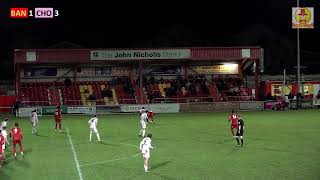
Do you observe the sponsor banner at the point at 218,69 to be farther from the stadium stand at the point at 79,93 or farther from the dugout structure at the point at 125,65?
the stadium stand at the point at 79,93

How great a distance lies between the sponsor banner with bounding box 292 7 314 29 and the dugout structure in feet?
29.8

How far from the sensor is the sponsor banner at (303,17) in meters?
59.0

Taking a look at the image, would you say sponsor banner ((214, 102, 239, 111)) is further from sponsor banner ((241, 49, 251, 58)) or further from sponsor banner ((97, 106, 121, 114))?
sponsor banner ((97, 106, 121, 114))

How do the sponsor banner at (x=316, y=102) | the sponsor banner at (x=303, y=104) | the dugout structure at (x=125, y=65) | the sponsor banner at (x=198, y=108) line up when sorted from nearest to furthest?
the sponsor banner at (x=198, y=108), the dugout structure at (x=125, y=65), the sponsor banner at (x=303, y=104), the sponsor banner at (x=316, y=102)

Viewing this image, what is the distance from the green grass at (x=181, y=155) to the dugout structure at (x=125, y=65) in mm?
24880

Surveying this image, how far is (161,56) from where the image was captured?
218 feet

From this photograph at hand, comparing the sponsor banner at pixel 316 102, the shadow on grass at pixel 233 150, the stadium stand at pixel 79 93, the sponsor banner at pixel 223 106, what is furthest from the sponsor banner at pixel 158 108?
the shadow on grass at pixel 233 150

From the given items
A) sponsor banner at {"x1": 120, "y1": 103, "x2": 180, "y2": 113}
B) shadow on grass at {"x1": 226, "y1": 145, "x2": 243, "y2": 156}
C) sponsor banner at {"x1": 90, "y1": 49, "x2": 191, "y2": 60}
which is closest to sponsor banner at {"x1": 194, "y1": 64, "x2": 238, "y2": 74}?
sponsor banner at {"x1": 90, "y1": 49, "x2": 191, "y2": 60}

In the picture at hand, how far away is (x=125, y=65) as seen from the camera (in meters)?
71.6

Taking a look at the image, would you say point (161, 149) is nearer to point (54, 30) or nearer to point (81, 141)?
point (81, 141)

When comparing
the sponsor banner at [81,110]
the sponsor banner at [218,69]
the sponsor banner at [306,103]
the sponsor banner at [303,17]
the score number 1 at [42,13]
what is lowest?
the sponsor banner at [81,110]

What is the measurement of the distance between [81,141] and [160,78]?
39580 millimetres

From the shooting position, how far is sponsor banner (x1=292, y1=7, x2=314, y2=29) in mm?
59000

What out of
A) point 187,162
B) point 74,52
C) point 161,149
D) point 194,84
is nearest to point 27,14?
point 74,52
